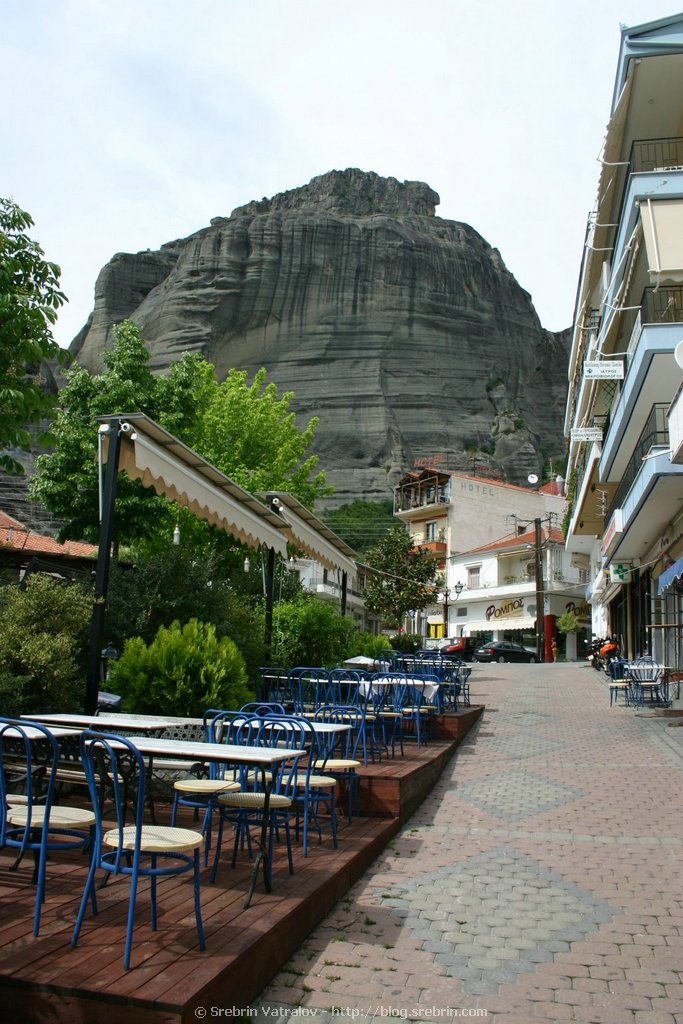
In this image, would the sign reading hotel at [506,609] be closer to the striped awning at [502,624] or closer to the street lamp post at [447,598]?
the striped awning at [502,624]

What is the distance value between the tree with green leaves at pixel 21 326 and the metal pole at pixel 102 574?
3.71 feet

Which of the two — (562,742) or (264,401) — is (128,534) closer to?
(264,401)

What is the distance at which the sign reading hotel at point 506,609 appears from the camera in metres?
52.0

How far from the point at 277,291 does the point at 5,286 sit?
83974mm

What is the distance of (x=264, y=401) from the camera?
2527cm

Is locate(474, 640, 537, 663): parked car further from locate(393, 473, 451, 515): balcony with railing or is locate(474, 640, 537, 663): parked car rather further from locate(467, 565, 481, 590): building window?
locate(393, 473, 451, 515): balcony with railing

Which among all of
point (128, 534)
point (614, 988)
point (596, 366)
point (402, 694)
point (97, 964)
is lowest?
point (614, 988)

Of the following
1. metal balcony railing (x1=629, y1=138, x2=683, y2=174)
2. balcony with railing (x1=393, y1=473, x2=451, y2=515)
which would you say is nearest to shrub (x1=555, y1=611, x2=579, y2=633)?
balcony with railing (x1=393, y1=473, x2=451, y2=515)

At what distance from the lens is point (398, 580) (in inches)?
1379

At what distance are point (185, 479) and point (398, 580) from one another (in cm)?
2740

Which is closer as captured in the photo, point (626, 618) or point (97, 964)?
point (97, 964)

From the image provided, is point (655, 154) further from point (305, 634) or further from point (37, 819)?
point (37, 819)

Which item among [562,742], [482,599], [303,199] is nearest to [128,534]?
[562,742]

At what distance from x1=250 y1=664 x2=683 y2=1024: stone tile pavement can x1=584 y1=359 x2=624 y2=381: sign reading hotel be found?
37.5 ft
